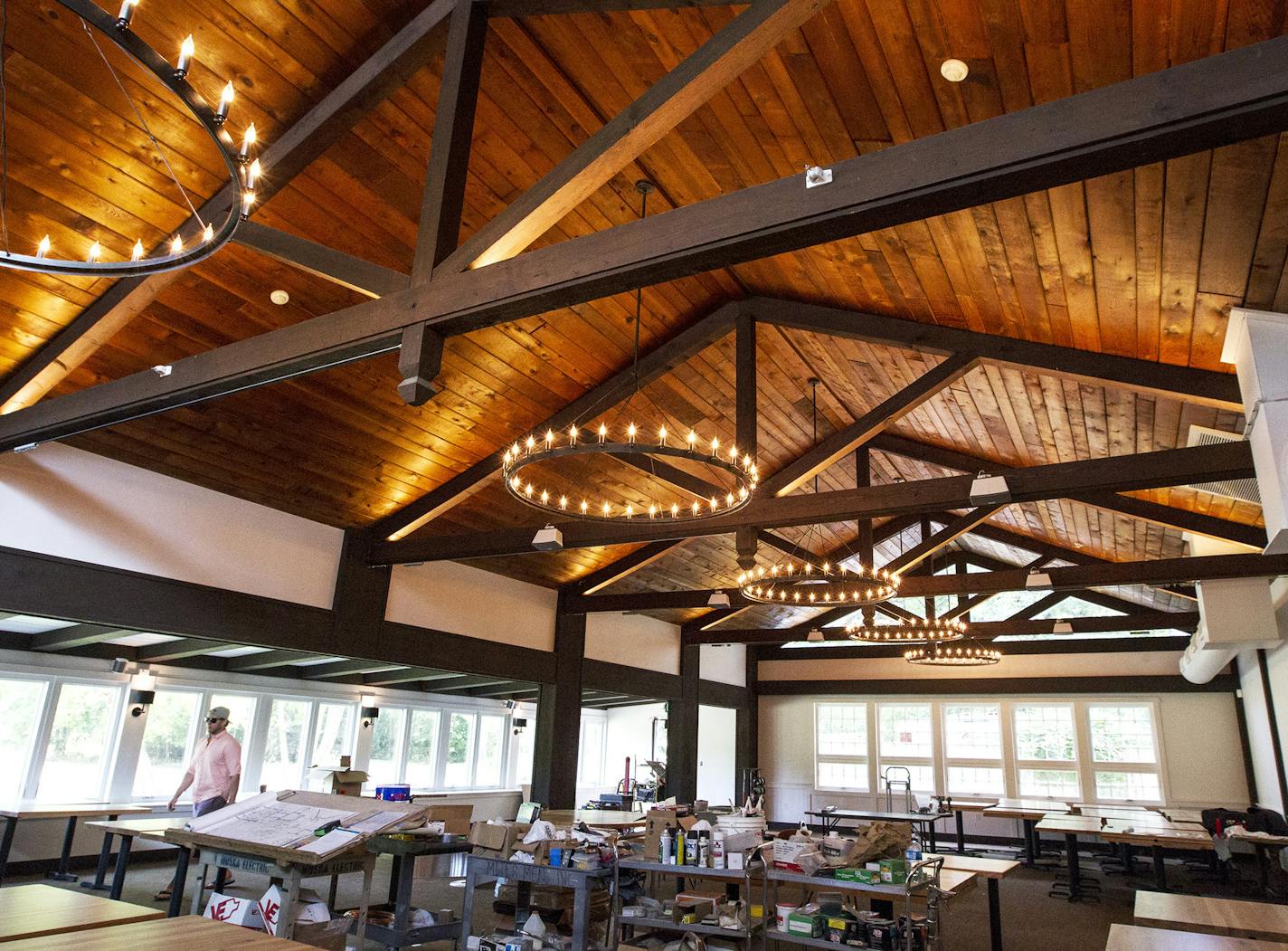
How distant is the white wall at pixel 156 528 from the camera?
635 cm

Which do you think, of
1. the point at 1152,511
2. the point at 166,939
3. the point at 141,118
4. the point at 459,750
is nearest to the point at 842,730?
the point at 459,750

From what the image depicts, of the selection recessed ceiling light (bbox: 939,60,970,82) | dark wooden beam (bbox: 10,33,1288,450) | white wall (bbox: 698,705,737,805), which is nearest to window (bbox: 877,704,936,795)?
white wall (bbox: 698,705,737,805)

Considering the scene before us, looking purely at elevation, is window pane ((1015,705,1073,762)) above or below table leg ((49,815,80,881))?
above

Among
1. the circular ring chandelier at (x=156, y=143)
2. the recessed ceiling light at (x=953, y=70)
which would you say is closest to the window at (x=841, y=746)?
the recessed ceiling light at (x=953, y=70)

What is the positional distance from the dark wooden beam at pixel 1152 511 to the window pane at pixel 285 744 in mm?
9194

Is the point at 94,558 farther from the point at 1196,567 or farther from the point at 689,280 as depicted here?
the point at 1196,567

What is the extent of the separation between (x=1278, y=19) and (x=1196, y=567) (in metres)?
7.40

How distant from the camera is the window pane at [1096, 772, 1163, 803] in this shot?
14.6 m

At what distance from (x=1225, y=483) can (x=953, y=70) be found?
17.0 feet

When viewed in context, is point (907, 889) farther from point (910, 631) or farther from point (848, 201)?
point (910, 631)

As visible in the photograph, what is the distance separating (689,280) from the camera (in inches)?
295

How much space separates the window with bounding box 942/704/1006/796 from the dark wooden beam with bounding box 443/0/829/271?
603 inches

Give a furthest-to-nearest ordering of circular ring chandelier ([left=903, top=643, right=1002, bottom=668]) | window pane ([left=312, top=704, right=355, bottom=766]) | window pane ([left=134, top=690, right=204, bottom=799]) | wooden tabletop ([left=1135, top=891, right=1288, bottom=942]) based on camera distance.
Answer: circular ring chandelier ([left=903, top=643, right=1002, bottom=668])
window pane ([left=312, top=704, right=355, bottom=766])
window pane ([left=134, top=690, right=204, bottom=799])
wooden tabletop ([left=1135, top=891, right=1288, bottom=942])

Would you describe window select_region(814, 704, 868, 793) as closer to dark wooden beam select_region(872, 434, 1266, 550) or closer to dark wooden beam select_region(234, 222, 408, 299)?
dark wooden beam select_region(872, 434, 1266, 550)
